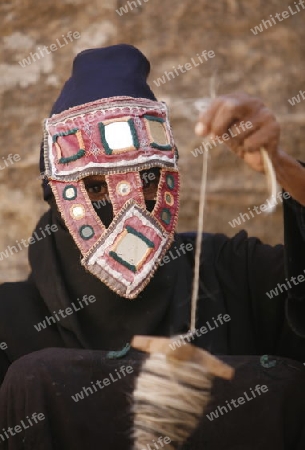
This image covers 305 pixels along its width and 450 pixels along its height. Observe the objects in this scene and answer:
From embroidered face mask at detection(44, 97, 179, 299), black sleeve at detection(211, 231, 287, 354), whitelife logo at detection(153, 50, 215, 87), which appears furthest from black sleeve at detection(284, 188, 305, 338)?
whitelife logo at detection(153, 50, 215, 87)

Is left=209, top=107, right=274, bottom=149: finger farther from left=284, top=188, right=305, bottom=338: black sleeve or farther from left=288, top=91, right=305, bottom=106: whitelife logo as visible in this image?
left=288, top=91, right=305, bottom=106: whitelife logo

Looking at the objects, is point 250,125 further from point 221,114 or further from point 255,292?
point 255,292

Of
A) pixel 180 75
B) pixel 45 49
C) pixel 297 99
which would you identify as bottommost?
pixel 297 99

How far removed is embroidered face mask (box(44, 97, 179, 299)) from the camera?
2775mm

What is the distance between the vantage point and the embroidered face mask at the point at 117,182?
2775mm

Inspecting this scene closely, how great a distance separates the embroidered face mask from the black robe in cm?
17

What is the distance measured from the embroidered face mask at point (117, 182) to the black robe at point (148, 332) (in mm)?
169

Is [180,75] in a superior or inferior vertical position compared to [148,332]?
superior

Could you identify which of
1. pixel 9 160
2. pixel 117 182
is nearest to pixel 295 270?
pixel 117 182

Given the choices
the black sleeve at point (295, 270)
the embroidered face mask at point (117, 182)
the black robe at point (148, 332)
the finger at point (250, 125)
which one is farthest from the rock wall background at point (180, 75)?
the finger at point (250, 125)

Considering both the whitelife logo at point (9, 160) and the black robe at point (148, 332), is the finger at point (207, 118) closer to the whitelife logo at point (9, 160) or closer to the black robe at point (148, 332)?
the black robe at point (148, 332)

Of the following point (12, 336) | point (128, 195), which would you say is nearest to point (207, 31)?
point (128, 195)

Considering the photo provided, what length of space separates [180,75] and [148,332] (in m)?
1.65

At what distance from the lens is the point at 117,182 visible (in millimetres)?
2865
